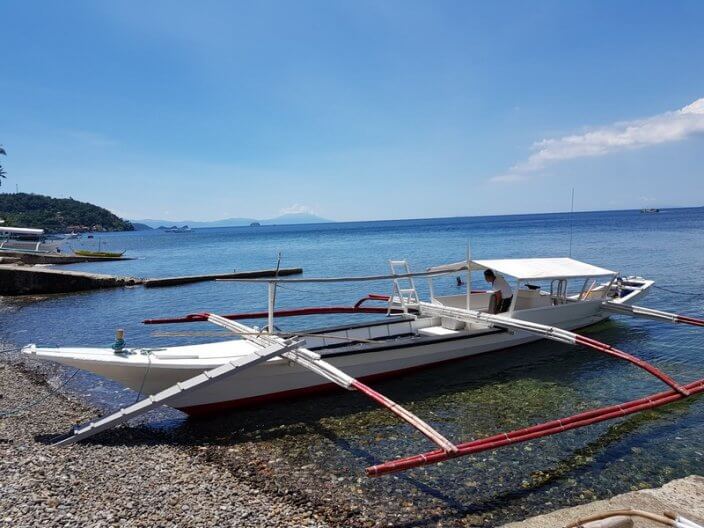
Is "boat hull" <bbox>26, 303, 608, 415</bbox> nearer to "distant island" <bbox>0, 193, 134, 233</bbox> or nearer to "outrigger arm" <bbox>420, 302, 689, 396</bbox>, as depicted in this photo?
"outrigger arm" <bbox>420, 302, 689, 396</bbox>

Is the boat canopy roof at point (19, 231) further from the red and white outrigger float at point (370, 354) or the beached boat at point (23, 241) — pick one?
the red and white outrigger float at point (370, 354)

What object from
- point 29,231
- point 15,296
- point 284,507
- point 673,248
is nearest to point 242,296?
point 15,296

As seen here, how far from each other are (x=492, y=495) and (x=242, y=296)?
25.8 m

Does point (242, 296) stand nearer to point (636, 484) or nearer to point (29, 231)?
point (636, 484)

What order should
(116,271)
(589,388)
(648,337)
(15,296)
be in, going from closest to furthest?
1. (589,388)
2. (648,337)
3. (15,296)
4. (116,271)

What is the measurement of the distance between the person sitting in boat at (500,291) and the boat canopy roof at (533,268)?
0.33 m

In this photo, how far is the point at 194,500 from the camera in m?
6.80

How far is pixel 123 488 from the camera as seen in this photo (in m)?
6.98

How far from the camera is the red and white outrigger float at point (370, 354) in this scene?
8438 mm

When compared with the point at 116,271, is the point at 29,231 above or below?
above

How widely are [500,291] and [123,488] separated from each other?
1200 centimetres

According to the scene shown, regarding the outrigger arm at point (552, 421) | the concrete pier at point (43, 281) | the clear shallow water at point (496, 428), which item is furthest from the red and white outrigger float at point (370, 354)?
the concrete pier at point (43, 281)

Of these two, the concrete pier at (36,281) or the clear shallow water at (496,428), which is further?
the concrete pier at (36,281)

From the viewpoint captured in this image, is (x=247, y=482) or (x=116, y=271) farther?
(x=116, y=271)
